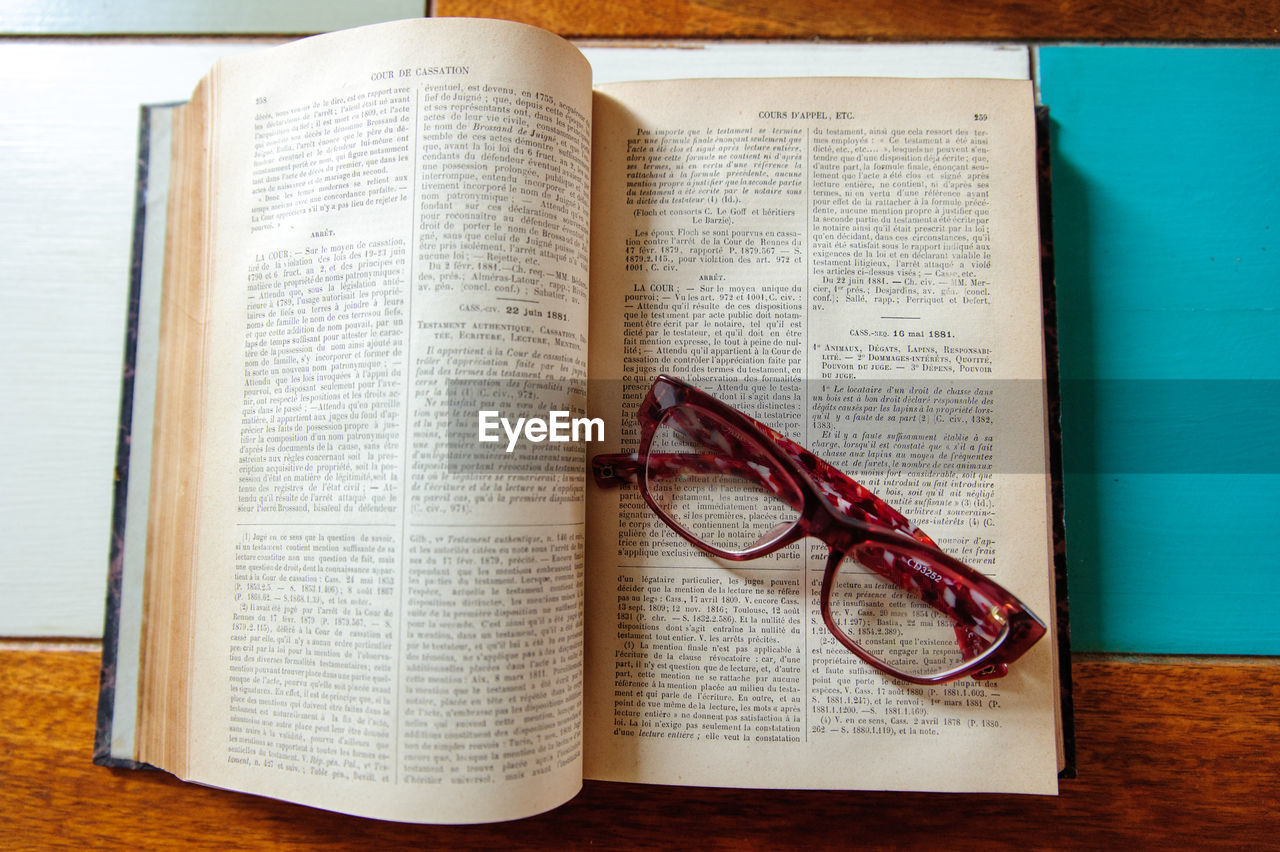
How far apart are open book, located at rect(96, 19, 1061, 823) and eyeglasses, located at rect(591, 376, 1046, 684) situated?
0.02 m

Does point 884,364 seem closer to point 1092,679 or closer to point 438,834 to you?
point 1092,679

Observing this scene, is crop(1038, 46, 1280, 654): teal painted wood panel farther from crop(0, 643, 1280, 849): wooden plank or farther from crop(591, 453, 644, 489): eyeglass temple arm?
crop(591, 453, 644, 489): eyeglass temple arm

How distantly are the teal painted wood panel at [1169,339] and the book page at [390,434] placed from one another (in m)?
0.37

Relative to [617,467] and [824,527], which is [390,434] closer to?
[617,467]

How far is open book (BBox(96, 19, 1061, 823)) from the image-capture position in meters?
0.46

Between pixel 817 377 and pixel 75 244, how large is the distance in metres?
0.58

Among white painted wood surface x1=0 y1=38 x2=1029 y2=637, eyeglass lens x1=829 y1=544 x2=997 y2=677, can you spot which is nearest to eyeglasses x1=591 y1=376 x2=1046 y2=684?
eyeglass lens x1=829 y1=544 x2=997 y2=677

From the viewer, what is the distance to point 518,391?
1.53 feet

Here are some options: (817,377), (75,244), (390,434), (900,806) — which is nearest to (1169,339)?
(817,377)

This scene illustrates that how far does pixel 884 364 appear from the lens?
1.70ft

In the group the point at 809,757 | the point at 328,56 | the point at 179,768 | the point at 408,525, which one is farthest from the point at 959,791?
the point at 328,56

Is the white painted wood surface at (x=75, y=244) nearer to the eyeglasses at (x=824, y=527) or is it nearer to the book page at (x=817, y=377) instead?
the book page at (x=817, y=377)

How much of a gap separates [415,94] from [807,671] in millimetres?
470

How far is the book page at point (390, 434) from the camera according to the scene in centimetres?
46
